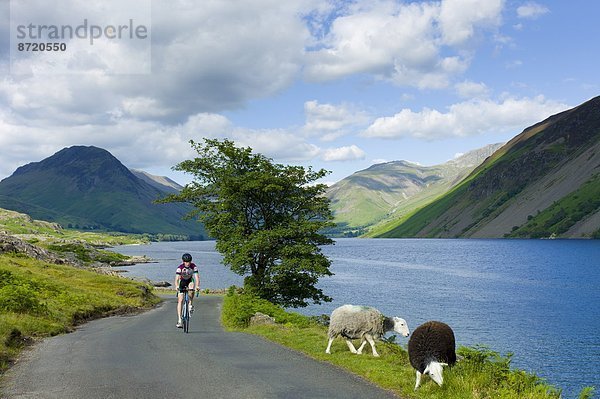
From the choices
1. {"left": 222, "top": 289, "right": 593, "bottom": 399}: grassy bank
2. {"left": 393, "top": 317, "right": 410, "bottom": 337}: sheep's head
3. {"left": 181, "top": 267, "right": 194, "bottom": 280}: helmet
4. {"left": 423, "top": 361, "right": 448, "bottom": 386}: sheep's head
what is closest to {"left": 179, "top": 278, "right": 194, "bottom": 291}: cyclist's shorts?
{"left": 181, "top": 267, "right": 194, "bottom": 280}: helmet

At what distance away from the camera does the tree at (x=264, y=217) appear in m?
45.1

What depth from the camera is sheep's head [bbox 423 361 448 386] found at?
13.7 m

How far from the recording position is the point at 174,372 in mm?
15781

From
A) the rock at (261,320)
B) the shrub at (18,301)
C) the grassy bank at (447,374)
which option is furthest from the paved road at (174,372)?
the shrub at (18,301)

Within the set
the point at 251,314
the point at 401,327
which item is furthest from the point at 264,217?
the point at 401,327

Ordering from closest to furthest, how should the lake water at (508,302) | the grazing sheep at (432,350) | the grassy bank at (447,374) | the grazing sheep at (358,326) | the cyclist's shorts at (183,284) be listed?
the grassy bank at (447,374) < the grazing sheep at (432,350) < the grazing sheep at (358,326) < the cyclist's shorts at (183,284) < the lake water at (508,302)

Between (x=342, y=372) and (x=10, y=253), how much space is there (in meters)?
64.4

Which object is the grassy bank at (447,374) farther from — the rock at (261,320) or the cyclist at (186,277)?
the rock at (261,320)

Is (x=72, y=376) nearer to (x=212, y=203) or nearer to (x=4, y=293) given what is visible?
(x=4, y=293)

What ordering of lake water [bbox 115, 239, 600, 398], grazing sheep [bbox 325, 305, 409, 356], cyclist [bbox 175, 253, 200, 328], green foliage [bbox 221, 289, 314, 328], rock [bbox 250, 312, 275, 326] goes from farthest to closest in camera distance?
lake water [bbox 115, 239, 600, 398] → green foliage [bbox 221, 289, 314, 328] → rock [bbox 250, 312, 275, 326] → cyclist [bbox 175, 253, 200, 328] → grazing sheep [bbox 325, 305, 409, 356]

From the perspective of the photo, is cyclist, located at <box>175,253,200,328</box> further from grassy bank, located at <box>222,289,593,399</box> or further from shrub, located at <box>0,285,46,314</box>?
shrub, located at <box>0,285,46,314</box>

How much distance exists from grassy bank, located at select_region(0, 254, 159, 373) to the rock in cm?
1128

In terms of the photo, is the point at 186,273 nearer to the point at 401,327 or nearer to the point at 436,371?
the point at 401,327

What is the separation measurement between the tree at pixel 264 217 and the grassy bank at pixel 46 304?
12.0 meters
